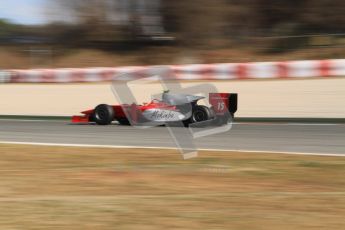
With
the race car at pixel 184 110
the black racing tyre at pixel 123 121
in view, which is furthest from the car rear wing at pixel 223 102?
the black racing tyre at pixel 123 121

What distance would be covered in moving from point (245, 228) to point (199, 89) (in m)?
9.62

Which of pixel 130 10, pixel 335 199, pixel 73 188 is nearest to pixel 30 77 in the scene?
pixel 130 10

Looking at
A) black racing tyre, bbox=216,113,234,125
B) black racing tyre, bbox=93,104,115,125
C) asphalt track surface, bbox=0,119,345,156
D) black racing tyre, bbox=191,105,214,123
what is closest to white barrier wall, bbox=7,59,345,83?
asphalt track surface, bbox=0,119,345,156

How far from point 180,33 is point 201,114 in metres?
13.7

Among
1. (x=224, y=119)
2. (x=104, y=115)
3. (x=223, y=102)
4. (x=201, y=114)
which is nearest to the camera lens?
(x=201, y=114)

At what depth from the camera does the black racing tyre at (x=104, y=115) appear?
494 inches

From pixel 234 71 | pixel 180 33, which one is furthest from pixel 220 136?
pixel 180 33

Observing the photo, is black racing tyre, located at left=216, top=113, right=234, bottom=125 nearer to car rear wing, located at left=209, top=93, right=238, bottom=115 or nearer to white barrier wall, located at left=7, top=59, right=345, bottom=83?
car rear wing, located at left=209, top=93, right=238, bottom=115

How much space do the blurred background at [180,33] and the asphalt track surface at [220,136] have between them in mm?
10241

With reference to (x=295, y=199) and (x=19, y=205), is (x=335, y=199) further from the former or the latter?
(x=19, y=205)

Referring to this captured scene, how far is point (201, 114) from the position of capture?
1155 centimetres

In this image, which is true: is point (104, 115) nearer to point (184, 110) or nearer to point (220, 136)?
point (184, 110)

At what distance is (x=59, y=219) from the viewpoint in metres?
4.67

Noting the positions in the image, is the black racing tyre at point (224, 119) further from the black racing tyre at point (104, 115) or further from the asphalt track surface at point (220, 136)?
the black racing tyre at point (104, 115)
